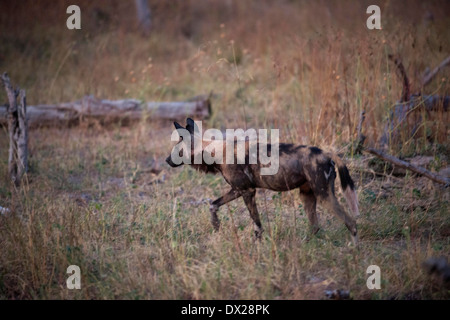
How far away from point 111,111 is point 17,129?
244 cm

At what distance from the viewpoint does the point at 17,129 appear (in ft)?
23.4

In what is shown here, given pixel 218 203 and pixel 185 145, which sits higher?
pixel 185 145

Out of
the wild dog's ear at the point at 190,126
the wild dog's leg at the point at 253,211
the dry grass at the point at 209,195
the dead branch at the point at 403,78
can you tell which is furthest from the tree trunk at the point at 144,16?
the wild dog's leg at the point at 253,211

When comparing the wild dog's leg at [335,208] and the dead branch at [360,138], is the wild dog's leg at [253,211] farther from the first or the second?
the dead branch at [360,138]

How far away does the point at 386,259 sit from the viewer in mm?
4559

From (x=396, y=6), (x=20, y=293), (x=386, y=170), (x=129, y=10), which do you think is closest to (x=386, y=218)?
(x=386, y=170)

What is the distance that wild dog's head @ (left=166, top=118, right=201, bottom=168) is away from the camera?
534 centimetres

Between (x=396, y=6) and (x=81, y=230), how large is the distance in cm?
1093

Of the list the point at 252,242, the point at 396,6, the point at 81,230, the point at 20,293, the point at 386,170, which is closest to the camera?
the point at 20,293

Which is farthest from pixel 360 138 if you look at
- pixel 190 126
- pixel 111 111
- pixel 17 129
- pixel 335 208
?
pixel 111 111

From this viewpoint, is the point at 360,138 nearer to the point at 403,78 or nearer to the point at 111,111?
the point at 403,78

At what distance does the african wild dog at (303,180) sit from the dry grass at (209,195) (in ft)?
0.79

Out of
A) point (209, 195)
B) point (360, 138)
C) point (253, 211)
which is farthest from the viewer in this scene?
point (209, 195)
